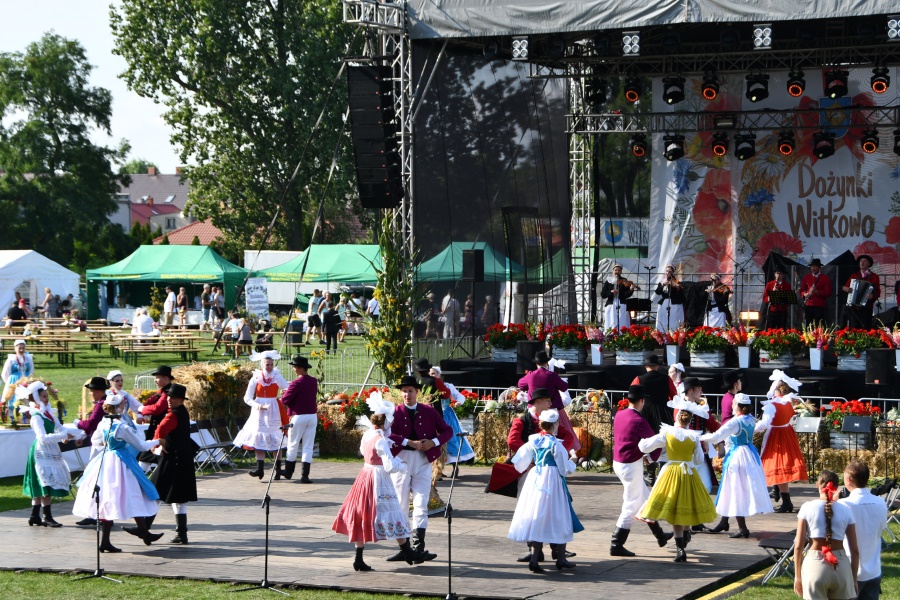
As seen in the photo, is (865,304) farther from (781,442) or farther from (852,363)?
(781,442)

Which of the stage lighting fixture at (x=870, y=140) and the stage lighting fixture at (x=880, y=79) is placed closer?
the stage lighting fixture at (x=880, y=79)

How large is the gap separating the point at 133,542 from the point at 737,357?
415 inches

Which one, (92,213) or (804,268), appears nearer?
(804,268)

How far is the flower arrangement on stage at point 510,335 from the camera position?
67.6 feet

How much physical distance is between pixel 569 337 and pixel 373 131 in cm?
464

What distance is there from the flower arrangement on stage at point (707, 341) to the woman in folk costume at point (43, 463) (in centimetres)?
999

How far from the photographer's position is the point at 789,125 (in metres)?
24.4

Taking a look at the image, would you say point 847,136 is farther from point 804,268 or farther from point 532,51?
point 532,51

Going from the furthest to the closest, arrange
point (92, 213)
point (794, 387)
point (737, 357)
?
point (92, 213)
point (737, 357)
point (794, 387)

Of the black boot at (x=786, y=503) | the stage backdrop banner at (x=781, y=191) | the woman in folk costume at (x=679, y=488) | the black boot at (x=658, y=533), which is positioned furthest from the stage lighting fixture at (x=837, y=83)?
the black boot at (x=658, y=533)

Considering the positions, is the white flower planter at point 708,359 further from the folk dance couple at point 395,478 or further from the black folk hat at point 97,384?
the black folk hat at point 97,384

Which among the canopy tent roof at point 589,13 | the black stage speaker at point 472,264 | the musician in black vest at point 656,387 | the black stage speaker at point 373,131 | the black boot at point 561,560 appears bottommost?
the black boot at point 561,560

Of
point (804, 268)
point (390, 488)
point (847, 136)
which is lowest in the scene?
point (390, 488)

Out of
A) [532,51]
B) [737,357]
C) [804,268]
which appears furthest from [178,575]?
[804,268]
